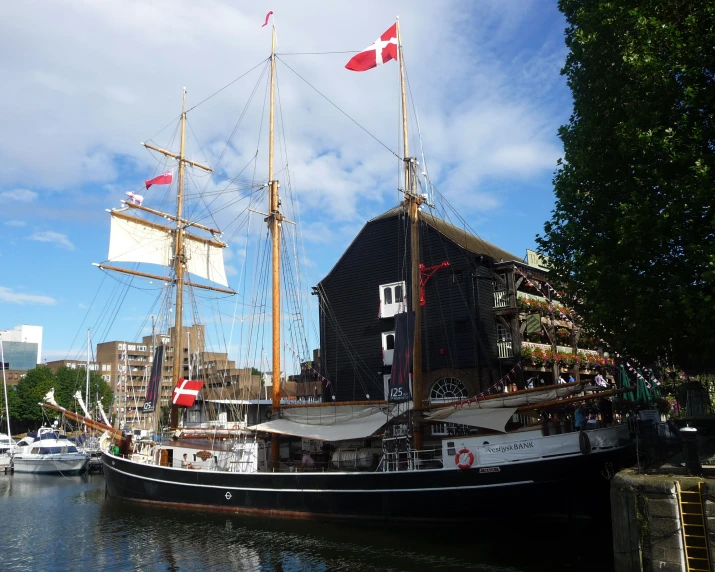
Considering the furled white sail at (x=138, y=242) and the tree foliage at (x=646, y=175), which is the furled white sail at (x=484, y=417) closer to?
the tree foliage at (x=646, y=175)

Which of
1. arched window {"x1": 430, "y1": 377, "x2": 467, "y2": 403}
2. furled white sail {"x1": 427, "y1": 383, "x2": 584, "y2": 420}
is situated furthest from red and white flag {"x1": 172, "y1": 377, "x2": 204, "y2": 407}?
furled white sail {"x1": 427, "y1": 383, "x2": 584, "y2": 420}

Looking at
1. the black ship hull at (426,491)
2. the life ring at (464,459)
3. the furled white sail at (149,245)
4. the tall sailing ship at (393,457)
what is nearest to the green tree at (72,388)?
the furled white sail at (149,245)

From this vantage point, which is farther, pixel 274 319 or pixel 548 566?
pixel 274 319

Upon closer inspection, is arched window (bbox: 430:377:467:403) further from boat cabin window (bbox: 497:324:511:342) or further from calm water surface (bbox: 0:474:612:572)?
calm water surface (bbox: 0:474:612:572)

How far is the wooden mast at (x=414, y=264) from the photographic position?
22750mm

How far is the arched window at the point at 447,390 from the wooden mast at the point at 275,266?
8.54 meters

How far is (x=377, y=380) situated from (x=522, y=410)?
1341 centimetres

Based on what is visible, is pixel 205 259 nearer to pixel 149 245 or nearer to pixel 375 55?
pixel 149 245

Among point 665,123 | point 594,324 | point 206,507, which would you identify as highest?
point 665,123

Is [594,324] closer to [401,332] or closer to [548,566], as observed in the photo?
[548,566]

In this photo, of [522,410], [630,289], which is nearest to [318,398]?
[522,410]

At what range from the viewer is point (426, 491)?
68.1 ft

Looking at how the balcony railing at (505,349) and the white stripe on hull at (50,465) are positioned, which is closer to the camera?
the balcony railing at (505,349)

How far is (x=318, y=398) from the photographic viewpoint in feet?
125
